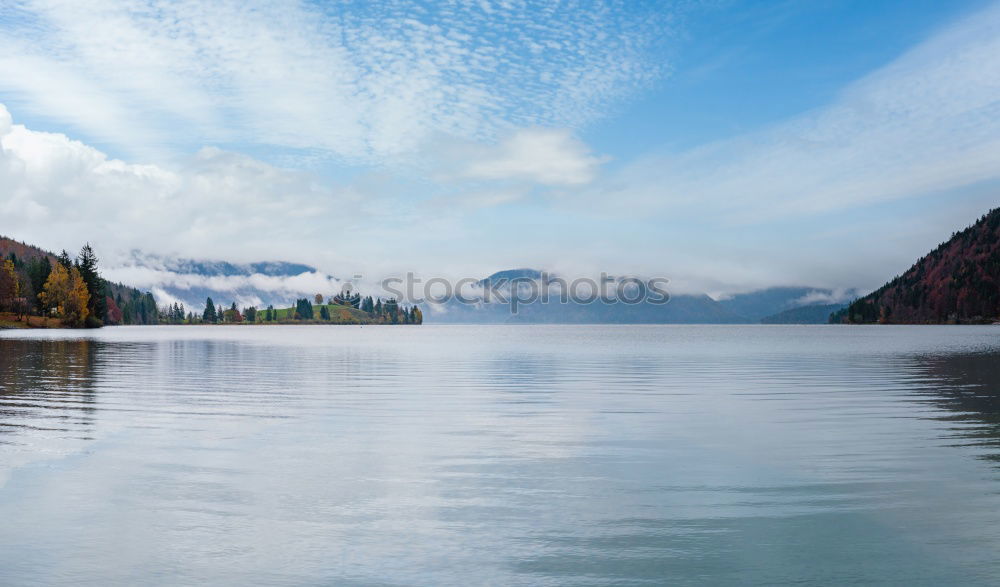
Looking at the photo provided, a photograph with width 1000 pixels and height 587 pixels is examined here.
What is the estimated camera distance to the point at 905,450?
23.0 metres

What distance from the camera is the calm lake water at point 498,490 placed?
12352 millimetres

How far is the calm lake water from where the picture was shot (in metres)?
12.4

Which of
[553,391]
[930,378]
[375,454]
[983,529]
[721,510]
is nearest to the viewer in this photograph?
[983,529]

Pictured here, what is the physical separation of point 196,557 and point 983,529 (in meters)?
14.5

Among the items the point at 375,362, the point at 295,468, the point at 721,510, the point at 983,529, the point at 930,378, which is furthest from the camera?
the point at 375,362

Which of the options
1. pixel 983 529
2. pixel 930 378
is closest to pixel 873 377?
pixel 930 378

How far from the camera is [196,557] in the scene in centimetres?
1270

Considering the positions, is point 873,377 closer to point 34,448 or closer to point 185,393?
point 185,393

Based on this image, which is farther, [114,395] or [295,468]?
[114,395]

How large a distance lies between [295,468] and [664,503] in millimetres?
9967

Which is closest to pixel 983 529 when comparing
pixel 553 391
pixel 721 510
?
pixel 721 510

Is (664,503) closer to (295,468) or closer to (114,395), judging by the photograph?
(295,468)

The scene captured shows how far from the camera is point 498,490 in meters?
17.7

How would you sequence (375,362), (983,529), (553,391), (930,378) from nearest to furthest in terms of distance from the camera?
(983,529) < (553,391) < (930,378) < (375,362)
